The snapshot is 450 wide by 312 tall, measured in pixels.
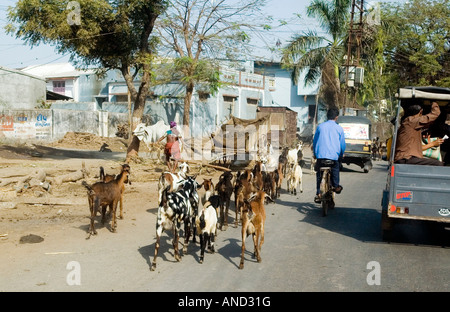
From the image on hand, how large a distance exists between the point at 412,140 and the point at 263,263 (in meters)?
3.65

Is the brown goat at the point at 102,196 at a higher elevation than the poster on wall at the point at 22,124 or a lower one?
lower

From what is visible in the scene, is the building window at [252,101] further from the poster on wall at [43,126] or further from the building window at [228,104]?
the poster on wall at [43,126]

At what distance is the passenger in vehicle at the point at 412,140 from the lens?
27.4 ft

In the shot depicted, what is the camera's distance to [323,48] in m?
36.0

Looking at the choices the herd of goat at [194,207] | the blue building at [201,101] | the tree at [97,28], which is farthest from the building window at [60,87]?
the herd of goat at [194,207]

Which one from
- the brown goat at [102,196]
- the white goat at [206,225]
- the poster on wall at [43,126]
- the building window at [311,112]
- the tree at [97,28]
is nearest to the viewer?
the white goat at [206,225]

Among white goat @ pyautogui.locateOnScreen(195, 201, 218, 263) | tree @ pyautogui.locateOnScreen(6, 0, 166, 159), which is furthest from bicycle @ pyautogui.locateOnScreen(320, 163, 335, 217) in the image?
tree @ pyautogui.locateOnScreen(6, 0, 166, 159)

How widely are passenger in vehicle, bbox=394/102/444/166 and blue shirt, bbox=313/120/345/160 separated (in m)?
2.03

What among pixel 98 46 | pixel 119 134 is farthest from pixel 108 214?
pixel 119 134

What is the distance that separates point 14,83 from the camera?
34.6 m

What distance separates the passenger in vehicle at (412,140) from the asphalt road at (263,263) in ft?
4.71

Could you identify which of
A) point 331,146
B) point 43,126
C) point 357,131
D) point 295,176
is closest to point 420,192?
point 331,146

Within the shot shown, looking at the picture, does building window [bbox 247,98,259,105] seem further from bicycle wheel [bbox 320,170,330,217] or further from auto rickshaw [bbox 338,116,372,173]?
bicycle wheel [bbox 320,170,330,217]

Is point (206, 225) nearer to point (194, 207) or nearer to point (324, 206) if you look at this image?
point (194, 207)
